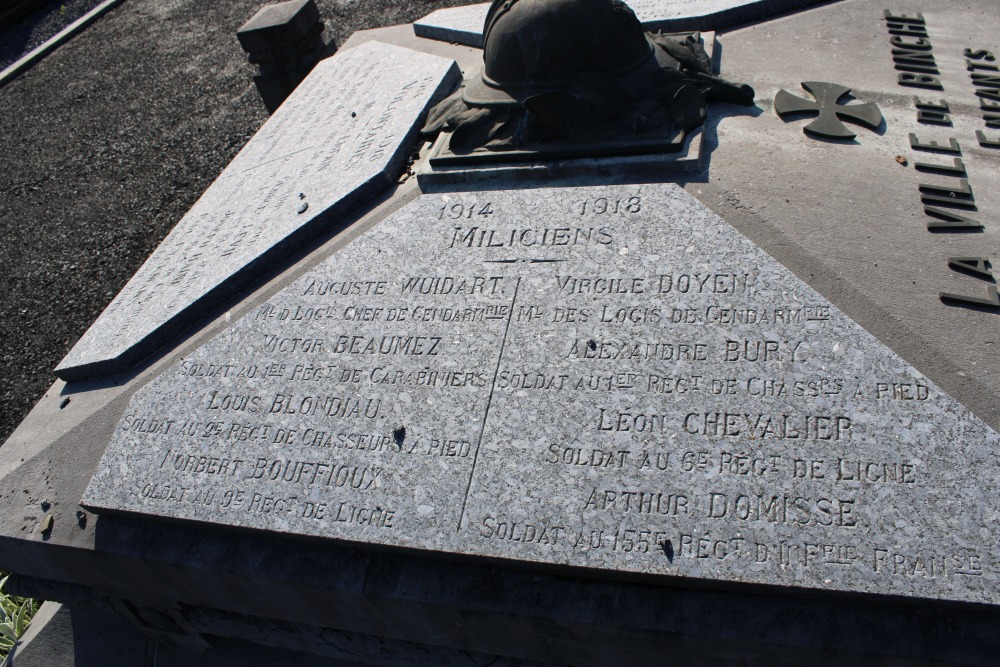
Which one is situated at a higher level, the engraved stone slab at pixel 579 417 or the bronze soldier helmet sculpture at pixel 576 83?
the bronze soldier helmet sculpture at pixel 576 83

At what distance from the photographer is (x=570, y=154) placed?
13.6 ft

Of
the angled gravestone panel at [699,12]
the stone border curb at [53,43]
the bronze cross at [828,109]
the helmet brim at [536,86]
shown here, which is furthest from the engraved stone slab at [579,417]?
the stone border curb at [53,43]

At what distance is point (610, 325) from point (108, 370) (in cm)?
279

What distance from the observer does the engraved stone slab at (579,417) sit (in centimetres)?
259

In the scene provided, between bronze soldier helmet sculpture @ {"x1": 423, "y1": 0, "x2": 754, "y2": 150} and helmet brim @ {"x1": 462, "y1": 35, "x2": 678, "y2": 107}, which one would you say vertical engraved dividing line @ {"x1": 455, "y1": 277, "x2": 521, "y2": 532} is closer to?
bronze soldier helmet sculpture @ {"x1": 423, "y1": 0, "x2": 754, "y2": 150}

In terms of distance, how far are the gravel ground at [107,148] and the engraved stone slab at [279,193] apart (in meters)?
1.91

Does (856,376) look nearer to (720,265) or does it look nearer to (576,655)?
(720,265)

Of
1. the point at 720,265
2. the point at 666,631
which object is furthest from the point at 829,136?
the point at 666,631

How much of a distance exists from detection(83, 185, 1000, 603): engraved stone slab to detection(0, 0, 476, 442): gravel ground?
311cm

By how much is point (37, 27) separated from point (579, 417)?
12821 millimetres

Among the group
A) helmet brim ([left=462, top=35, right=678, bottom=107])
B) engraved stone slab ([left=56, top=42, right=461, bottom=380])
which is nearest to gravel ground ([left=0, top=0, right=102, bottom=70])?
engraved stone slab ([left=56, top=42, right=461, bottom=380])

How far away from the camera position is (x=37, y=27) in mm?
11789

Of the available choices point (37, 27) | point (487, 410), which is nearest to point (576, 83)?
point (487, 410)

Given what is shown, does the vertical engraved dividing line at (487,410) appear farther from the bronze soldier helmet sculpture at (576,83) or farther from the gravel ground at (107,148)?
the gravel ground at (107,148)
